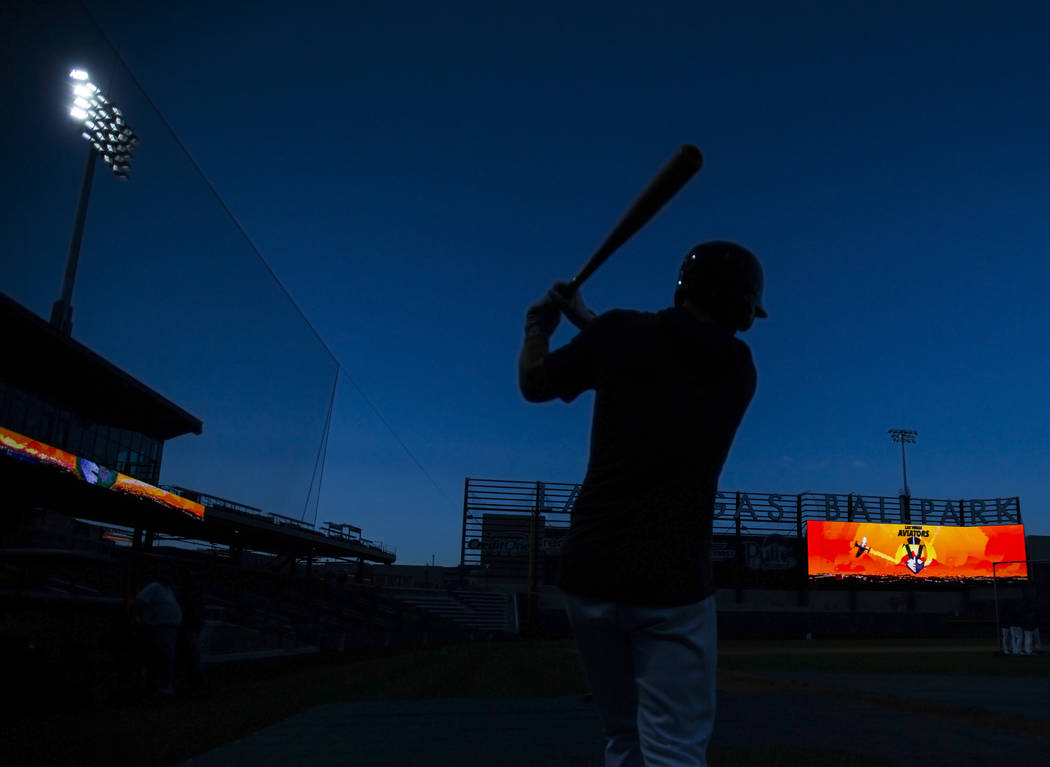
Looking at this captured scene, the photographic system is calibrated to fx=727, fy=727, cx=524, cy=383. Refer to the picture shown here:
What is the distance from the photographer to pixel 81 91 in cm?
1196

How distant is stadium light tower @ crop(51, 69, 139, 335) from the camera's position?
1169 centimetres

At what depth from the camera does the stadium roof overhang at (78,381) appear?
13.3m

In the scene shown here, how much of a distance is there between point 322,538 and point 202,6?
19.2 m

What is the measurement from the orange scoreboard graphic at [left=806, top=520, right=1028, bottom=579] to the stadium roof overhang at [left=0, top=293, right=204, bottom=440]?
33573 mm

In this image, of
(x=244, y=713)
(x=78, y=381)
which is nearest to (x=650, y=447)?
(x=244, y=713)

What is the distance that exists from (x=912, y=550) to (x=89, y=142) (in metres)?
42.3

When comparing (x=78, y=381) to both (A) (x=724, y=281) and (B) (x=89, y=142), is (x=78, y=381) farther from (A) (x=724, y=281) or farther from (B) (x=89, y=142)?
(A) (x=724, y=281)

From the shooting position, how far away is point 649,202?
1616 mm

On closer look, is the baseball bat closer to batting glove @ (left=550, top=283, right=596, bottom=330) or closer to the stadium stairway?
batting glove @ (left=550, top=283, right=596, bottom=330)

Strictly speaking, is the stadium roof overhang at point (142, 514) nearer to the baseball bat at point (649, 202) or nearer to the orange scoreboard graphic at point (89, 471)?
the orange scoreboard graphic at point (89, 471)

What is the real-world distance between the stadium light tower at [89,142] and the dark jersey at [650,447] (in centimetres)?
1272

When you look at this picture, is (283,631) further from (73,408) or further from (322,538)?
(322,538)

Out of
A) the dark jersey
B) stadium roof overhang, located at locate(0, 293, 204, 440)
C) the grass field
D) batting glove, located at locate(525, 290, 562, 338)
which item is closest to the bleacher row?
the grass field

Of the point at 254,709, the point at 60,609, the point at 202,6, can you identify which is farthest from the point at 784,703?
the point at 202,6
